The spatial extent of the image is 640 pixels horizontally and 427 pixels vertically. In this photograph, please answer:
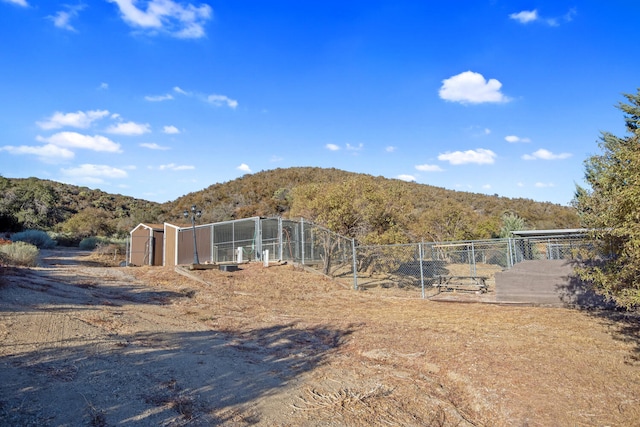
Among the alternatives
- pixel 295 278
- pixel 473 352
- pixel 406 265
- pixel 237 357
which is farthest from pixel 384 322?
pixel 406 265

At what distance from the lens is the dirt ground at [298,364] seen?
3.79 m

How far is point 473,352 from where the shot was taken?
605cm

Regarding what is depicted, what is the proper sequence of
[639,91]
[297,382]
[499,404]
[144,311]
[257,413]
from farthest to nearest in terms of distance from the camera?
[639,91] < [144,311] < [297,382] < [499,404] < [257,413]

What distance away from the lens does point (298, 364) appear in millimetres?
5441

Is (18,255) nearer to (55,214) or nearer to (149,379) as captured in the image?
(149,379)

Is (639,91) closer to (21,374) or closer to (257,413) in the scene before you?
(257,413)

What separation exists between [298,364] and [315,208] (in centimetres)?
1344

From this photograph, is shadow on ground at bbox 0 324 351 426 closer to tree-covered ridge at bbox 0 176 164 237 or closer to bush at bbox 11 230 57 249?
bush at bbox 11 230 57 249

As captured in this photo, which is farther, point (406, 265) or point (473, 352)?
point (406, 265)

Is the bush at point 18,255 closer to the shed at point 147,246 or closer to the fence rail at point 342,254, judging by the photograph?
the fence rail at point 342,254

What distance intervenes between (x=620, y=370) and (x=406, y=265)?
13.0 meters

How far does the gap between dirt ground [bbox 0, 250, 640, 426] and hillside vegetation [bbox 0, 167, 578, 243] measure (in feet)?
29.8

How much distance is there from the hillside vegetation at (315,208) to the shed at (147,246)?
8.69 m

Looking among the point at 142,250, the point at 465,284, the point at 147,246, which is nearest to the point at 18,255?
the point at 147,246
